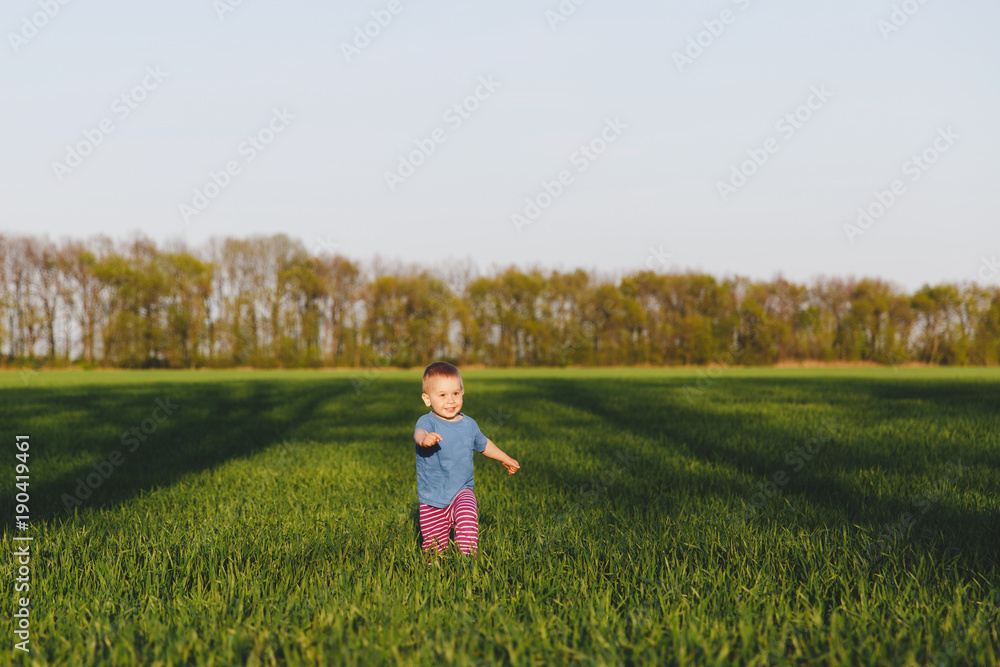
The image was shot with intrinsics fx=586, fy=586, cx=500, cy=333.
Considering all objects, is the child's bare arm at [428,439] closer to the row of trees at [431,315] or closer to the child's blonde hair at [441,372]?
the child's blonde hair at [441,372]

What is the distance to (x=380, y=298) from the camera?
5056 centimetres

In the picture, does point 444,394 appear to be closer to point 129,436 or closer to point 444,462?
point 444,462

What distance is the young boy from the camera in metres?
3.34

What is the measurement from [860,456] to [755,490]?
2.18m

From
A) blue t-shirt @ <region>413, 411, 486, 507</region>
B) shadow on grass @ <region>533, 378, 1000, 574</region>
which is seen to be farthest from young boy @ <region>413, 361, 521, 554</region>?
shadow on grass @ <region>533, 378, 1000, 574</region>

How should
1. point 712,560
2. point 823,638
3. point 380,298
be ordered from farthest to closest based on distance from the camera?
point 380,298 → point 712,560 → point 823,638

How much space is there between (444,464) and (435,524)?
0.36 m

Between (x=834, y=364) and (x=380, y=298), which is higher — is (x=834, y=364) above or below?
below

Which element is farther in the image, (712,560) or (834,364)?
(834,364)

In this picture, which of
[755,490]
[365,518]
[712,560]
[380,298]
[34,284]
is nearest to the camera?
[712,560]

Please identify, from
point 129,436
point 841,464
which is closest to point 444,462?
point 841,464

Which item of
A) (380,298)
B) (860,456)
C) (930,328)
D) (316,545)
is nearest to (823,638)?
(316,545)

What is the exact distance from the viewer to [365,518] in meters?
4.09

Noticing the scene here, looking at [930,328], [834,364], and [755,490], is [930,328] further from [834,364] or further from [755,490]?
[755,490]
